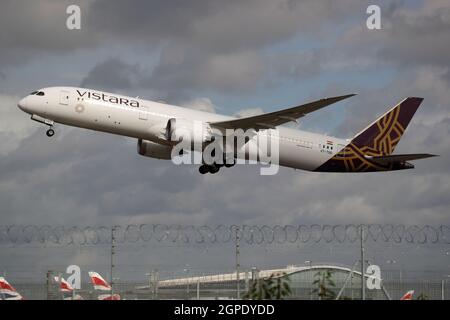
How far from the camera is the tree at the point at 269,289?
2155cm

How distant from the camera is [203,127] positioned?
54.5 meters

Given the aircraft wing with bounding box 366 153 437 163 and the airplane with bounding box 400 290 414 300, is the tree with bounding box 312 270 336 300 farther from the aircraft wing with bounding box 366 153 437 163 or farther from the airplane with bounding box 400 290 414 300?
the aircraft wing with bounding box 366 153 437 163

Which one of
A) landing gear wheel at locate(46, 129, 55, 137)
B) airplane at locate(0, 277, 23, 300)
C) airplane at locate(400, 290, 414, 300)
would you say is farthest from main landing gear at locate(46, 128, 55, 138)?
airplane at locate(400, 290, 414, 300)

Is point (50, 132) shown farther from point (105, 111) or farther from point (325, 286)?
point (325, 286)

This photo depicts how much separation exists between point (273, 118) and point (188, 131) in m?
5.88

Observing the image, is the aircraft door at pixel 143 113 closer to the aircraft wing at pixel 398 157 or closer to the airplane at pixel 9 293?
the airplane at pixel 9 293

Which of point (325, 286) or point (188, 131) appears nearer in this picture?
point (325, 286)

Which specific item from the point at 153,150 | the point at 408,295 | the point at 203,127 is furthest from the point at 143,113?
the point at 408,295

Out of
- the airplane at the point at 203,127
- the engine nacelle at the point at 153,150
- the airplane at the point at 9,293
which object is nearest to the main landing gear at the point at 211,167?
the airplane at the point at 203,127

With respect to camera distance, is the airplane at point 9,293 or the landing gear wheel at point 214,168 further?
the landing gear wheel at point 214,168

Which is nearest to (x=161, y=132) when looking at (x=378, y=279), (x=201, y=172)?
(x=201, y=172)
